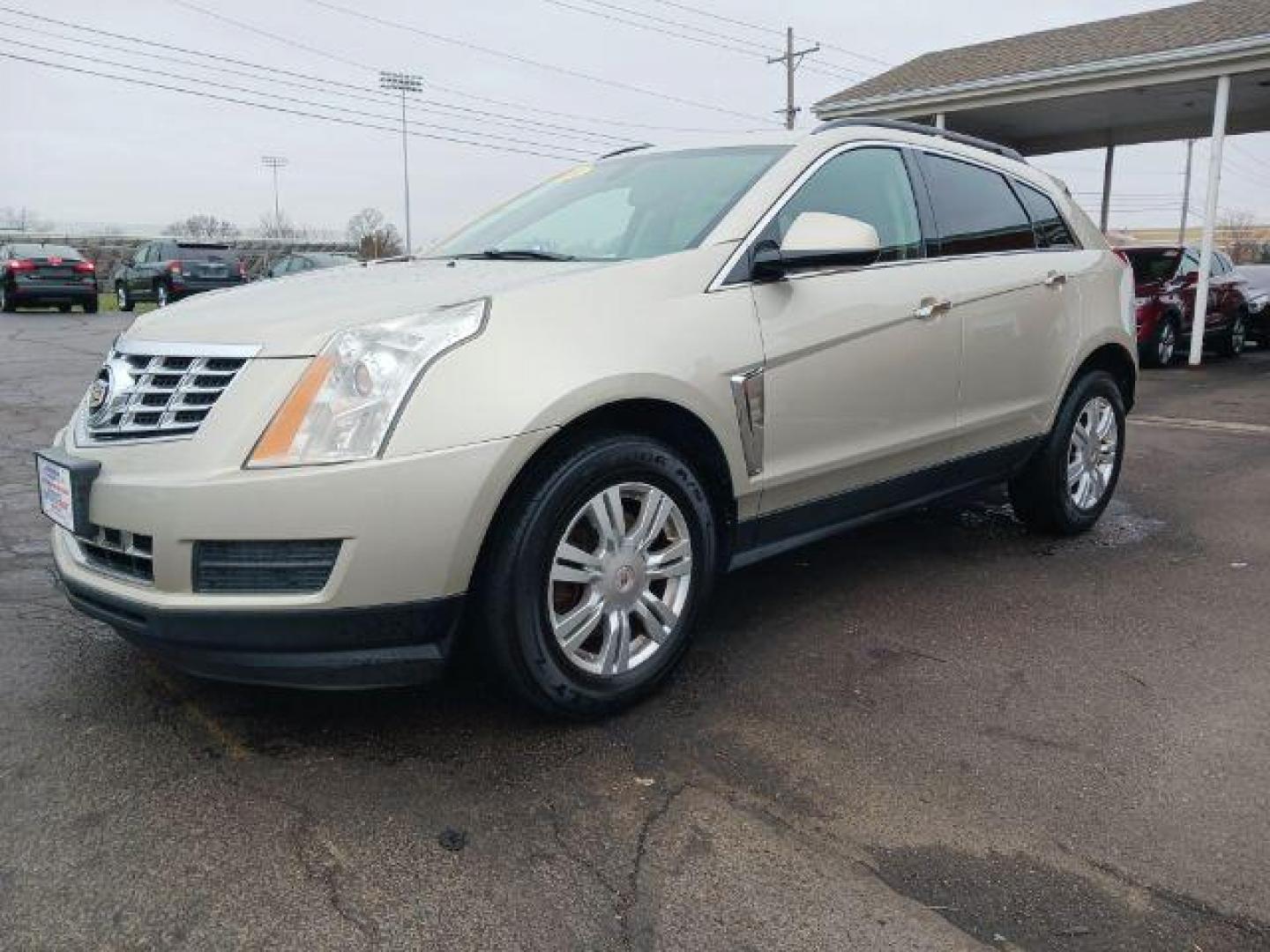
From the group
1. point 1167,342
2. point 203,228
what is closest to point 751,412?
point 1167,342

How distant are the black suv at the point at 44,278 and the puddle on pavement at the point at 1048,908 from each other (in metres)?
22.9

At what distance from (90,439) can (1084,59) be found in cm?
1388

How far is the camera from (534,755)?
268 cm

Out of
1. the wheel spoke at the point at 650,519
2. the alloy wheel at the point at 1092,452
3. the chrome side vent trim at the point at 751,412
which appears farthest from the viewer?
the alloy wheel at the point at 1092,452

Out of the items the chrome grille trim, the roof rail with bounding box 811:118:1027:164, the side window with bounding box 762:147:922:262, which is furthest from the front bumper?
the roof rail with bounding box 811:118:1027:164

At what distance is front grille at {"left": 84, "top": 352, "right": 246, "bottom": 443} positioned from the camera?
2518 millimetres

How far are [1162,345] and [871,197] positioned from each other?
1080cm

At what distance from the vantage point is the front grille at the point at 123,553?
247 centimetres

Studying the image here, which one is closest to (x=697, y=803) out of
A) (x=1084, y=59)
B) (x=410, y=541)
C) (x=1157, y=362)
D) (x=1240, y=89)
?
(x=410, y=541)

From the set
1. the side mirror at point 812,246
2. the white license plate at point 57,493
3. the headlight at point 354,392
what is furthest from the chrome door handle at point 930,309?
the white license plate at point 57,493

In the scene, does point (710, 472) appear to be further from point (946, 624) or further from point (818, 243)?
point (946, 624)

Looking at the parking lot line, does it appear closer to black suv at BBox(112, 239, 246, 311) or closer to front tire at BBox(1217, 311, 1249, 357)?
front tire at BBox(1217, 311, 1249, 357)

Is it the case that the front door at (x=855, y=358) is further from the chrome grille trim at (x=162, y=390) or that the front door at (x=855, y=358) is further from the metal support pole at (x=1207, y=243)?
the metal support pole at (x=1207, y=243)

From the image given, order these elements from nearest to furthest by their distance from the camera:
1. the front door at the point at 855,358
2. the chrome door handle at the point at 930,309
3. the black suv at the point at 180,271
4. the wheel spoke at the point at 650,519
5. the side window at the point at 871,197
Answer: the wheel spoke at the point at 650,519
the front door at the point at 855,358
the side window at the point at 871,197
the chrome door handle at the point at 930,309
the black suv at the point at 180,271
